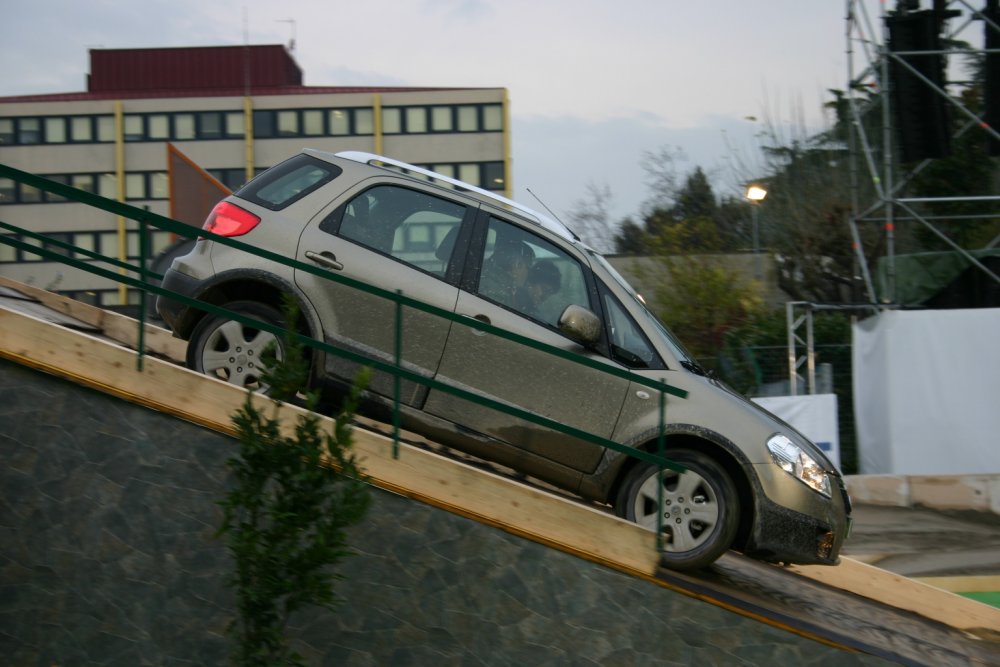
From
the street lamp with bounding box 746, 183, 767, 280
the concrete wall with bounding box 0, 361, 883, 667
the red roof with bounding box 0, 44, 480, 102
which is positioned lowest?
the concrete wall with bounding box 0, 361, 883, 667

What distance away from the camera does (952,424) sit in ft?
49.0

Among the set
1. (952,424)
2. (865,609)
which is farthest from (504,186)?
(865,609)

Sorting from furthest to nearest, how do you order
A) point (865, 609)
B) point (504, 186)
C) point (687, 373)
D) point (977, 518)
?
1. point (504, 186)
2. point (977, 518)
3. point (865, 609)
4. point (687, 373)

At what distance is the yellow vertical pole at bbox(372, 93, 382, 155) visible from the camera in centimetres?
5894

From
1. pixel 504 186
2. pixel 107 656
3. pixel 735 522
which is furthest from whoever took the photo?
pixel 504 186

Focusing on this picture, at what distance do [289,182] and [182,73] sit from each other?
58694mm

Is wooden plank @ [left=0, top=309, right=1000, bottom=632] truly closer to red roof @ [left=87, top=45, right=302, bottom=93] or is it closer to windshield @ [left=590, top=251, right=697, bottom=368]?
windshield @ [left=590, top=251, right=697, bottom=368]

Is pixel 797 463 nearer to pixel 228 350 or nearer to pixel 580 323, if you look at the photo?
pixel 580 323

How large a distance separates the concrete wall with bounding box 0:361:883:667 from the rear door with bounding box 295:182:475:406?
0.96m

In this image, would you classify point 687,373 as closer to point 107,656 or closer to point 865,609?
point 865,609

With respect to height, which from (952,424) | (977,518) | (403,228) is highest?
(403,228)

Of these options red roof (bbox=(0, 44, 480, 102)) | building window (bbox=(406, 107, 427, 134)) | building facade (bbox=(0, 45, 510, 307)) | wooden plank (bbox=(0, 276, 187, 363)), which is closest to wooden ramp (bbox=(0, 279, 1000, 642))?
wooden plank (bbox=(0, 276, 187, 363))

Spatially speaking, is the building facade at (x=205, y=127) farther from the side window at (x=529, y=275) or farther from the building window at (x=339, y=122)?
the side window at (x=529, y=275)

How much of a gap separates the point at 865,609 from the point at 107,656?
15.8 feet
